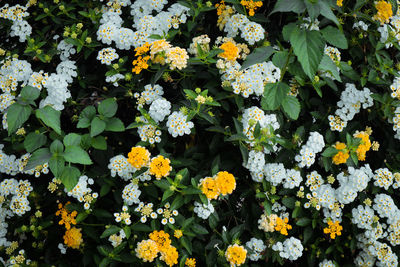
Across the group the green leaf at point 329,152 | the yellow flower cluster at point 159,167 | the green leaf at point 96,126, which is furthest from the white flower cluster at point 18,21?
the green leaf at point 329,152

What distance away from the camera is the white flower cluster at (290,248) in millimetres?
1978

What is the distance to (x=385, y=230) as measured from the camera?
7.10 ft

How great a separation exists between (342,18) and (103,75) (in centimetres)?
151

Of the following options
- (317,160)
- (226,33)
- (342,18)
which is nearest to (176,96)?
(226,33)

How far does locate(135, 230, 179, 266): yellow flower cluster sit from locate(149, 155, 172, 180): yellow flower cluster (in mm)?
275

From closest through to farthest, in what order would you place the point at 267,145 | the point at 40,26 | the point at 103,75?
the point at 267,145 < the point at 103,75 < the point at 40,26

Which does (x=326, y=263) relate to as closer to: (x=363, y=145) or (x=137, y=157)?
(x=363, y=145)

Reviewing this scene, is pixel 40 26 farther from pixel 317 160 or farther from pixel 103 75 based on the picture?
pixel 317 160

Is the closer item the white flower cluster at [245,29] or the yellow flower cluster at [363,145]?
the yellow flower cluster at [363,145]

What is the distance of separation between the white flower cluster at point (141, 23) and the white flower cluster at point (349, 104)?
1020 mm

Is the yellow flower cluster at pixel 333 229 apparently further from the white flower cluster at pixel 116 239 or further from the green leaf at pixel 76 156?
the green leaf at pixel 76 156

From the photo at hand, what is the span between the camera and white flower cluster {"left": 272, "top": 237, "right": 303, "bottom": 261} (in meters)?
1.98

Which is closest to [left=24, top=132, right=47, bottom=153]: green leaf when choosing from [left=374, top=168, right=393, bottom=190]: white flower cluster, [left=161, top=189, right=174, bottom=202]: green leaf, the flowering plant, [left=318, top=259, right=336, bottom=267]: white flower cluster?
the flowering plant

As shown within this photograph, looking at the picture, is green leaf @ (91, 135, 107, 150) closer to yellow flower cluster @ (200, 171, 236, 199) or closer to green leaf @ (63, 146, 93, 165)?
green leaf @ (63, 146, 93, 165)
